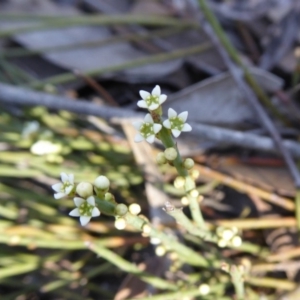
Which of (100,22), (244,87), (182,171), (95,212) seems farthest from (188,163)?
(100,22)

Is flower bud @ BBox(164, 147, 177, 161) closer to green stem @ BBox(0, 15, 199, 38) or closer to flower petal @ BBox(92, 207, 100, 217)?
flower petal @ BBox(92, 207, 100, 217)

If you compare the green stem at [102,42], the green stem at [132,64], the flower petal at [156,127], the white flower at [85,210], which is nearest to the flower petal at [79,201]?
the white flower at [85,210]

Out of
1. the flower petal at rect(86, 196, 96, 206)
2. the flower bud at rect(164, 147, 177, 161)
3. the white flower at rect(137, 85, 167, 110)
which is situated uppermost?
the white flower at rect(137, 85, 167, 110)

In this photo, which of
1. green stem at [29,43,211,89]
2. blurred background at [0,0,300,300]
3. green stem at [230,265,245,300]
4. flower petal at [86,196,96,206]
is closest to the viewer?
flower petal at [86,196,96,206]

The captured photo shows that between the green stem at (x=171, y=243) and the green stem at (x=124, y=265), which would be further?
the green stem at (x=124, y=265)

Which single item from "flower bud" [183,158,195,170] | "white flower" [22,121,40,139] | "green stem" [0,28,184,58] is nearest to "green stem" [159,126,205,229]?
"flower bud" [183,158,195,170]

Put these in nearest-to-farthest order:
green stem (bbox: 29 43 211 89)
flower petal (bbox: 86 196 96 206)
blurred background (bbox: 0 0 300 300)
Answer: flower petal (bbox: 86 196 96 206)
blurred background (bbox: 0 0 300 300)
green stem (bbox: 29 43 211 89)

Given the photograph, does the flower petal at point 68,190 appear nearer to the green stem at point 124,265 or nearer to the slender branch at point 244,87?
the green stem at point 124,265

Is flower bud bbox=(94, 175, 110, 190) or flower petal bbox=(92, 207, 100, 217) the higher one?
flower bud bbox=(94, 175, 110, 190)

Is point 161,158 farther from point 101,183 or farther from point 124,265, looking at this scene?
point 124,265

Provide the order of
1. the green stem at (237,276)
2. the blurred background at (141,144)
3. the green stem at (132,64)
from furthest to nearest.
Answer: the green stem at (132,64)
the blurred background at (141,144)
the green stem at (237,276)

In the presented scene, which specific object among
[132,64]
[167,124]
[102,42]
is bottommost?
[167,124]

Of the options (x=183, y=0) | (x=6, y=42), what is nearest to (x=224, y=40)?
Result: (x=183, y=0)
